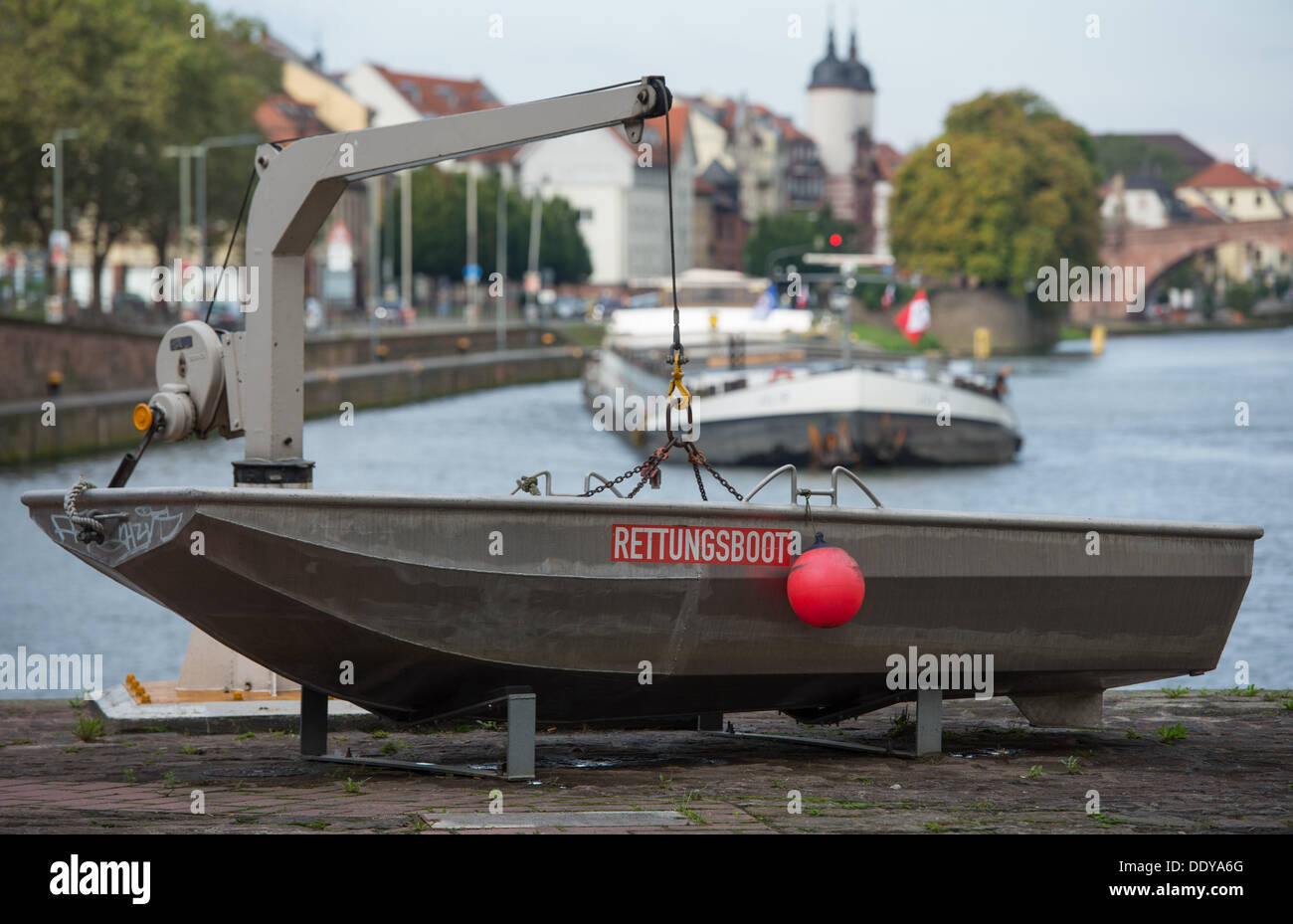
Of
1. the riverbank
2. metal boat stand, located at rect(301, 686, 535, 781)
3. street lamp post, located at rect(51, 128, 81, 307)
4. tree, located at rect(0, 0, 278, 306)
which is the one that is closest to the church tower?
tree, located at rect(0, 0, 278, 306)

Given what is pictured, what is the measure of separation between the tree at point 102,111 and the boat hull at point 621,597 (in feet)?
180

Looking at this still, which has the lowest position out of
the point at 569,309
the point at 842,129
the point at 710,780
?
the point at 710,780

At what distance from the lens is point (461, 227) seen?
103438mm

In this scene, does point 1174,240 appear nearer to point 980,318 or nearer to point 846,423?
point 980,318

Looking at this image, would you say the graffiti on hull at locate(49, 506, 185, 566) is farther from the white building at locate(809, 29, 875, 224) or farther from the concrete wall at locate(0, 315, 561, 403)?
the white building at locate(809, 29, 875, 224)

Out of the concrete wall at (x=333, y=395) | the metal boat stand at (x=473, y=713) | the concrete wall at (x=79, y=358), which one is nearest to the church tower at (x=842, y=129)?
A: the concrete wall at (x=333, y=395)

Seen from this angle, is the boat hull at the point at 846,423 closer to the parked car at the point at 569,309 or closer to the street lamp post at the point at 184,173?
the street lamp post at the point at 184,173

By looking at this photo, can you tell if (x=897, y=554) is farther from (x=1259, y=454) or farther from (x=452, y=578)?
(x=1259, y=454)

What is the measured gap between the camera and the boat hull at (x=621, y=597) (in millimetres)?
7375

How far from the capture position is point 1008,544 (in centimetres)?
820

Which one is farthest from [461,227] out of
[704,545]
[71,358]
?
[704,545]

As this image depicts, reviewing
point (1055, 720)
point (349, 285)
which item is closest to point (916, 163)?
point (349, 285)

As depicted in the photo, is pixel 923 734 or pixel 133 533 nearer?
pixel 133 533

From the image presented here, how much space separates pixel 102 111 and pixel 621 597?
58.4m
